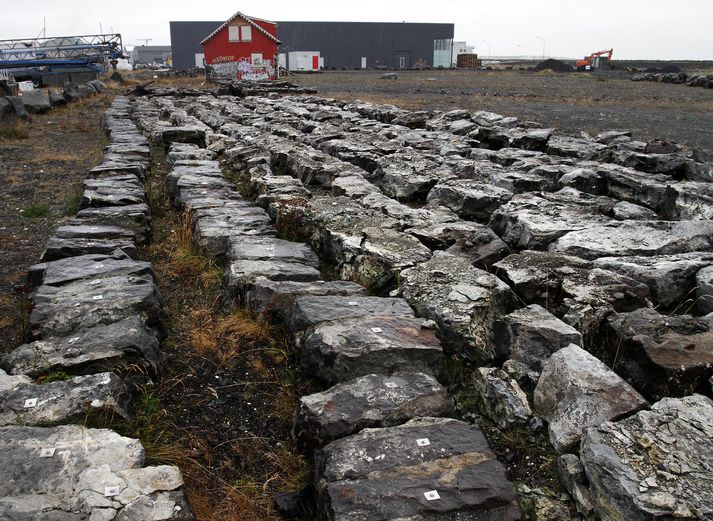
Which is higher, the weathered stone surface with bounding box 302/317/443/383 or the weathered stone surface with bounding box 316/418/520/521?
the weathered stone surface with bounding box 302/317/443/383

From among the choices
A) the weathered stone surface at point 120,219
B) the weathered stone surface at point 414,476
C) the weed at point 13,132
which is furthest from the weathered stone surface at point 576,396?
the weed at point 13,132

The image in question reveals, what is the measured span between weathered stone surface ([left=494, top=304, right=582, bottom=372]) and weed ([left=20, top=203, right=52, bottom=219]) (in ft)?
18.2

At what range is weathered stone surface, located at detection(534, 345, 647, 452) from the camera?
2.48 m

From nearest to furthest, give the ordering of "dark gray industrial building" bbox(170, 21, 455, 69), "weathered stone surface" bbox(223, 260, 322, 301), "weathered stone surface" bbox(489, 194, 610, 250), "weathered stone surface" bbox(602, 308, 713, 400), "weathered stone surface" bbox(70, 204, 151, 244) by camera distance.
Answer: "weathered stone surface" bbox(602, 308, 713, 400) → "weathered stone surface" bbox(223, 260, 322, 301) → "weathered stone surface" bbox(489, 194, 610, 250) → "weathered stone surface" bbox(70, 204, 151, 244) → "dark gray industrial building" bbox(170, 21, 455, 69)

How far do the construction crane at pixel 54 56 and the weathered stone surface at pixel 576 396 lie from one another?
34802 millimetres

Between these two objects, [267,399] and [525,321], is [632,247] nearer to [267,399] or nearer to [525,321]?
[525,321]

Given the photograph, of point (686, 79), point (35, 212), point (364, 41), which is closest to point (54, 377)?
point (35, 212)

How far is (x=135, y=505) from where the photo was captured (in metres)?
2.03

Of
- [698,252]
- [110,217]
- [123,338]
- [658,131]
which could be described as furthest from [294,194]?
[658,131]

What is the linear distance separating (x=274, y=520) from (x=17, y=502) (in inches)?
35.9

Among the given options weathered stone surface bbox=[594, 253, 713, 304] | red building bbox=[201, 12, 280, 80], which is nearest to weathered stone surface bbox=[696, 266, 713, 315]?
weathered stone surface bbox=[594, 253, 713, 304]

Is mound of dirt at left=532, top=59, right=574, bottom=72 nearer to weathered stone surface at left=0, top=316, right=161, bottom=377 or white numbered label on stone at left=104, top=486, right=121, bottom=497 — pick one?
weathered stone surface at left=0, top=316, right=161, bottom=377

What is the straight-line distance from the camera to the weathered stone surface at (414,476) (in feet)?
6.64

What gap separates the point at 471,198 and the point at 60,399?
4180 millimetres
